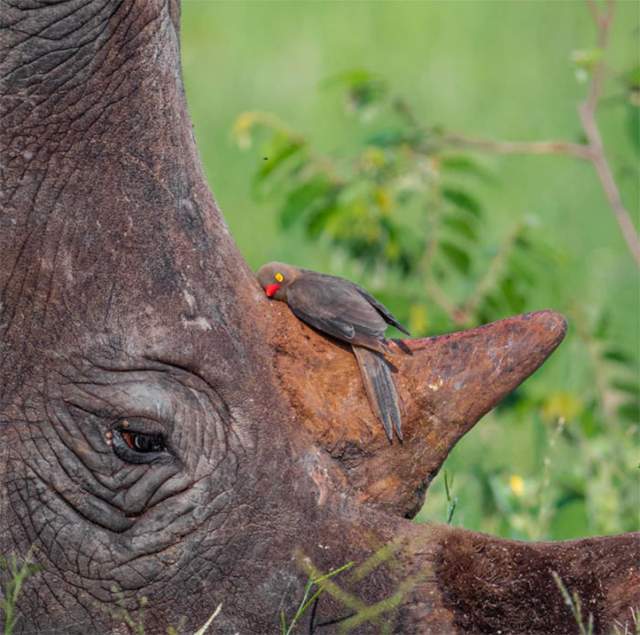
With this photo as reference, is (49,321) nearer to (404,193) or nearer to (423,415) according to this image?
(423,415)

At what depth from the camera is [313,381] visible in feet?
12.5

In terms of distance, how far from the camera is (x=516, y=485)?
6254mm

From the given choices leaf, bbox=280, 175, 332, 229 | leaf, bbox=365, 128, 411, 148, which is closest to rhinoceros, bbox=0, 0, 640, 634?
leaf, bbox=280, 175, 332, 229

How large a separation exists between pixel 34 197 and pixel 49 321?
0.28 m

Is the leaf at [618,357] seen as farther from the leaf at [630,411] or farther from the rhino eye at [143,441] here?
the rhino eye at [143,441]

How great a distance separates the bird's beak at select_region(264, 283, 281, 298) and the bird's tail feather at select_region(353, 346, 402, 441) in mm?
268

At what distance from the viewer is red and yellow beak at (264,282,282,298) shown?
3.88 m

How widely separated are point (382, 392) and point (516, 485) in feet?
8.50

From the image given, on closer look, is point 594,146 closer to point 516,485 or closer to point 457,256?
point 457,256

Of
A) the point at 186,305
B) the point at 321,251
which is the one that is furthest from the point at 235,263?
the point at 321,251

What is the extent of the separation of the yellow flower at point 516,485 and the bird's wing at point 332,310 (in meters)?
2.38

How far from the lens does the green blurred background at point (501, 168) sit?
6.81 meters

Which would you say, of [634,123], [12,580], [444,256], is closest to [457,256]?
[444,256]

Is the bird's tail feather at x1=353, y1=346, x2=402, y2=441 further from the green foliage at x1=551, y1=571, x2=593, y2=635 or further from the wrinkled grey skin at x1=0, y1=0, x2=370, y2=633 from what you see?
the green foliage at x1=551, y1=571, x2=593, y2=635
